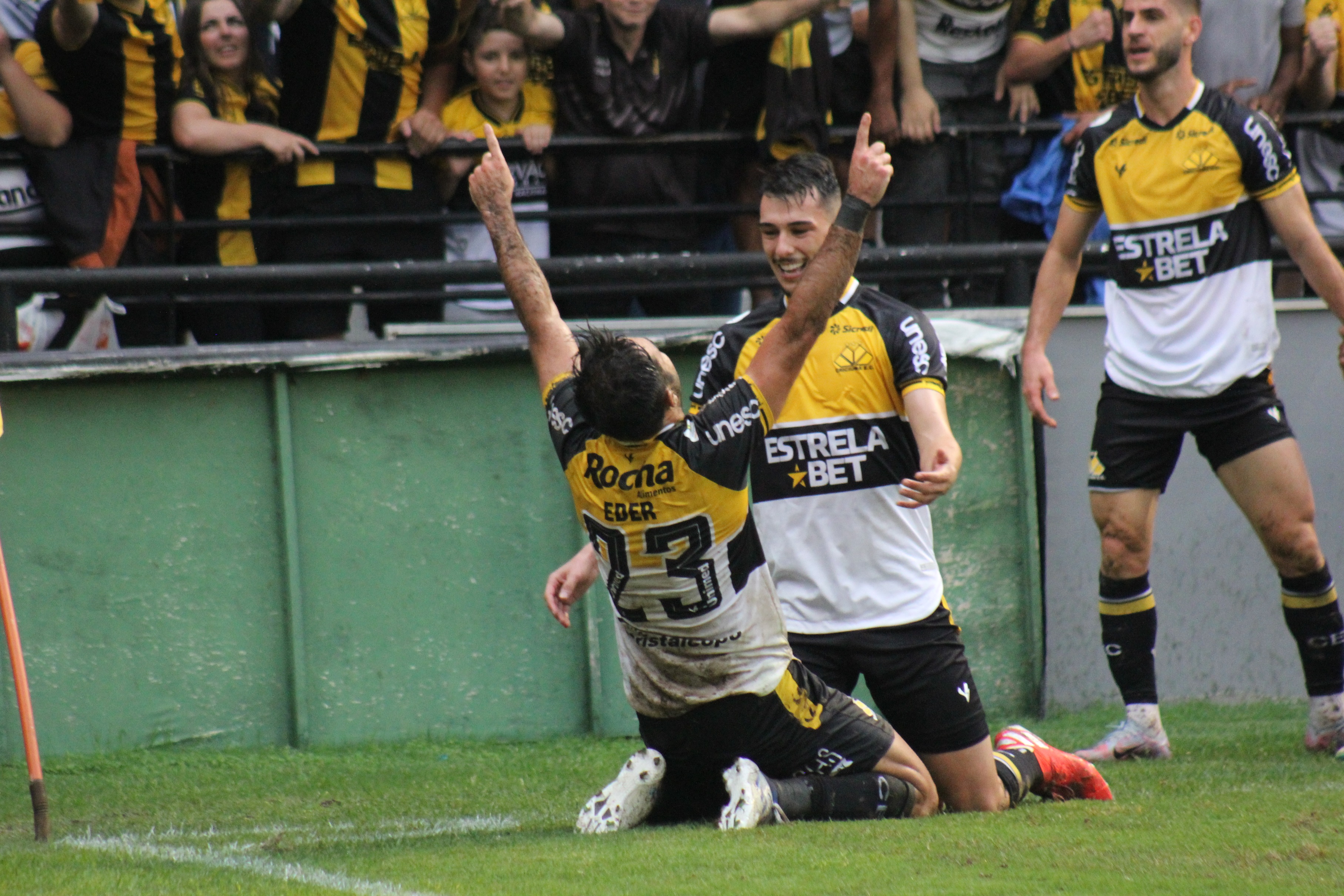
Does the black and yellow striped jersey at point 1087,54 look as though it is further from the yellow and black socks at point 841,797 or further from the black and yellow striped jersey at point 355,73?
the yellow and black socks at point 841,797

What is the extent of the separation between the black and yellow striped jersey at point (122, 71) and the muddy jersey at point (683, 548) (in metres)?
4.05

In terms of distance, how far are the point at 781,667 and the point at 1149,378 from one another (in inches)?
92.7

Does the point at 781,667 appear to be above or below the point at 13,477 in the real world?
below

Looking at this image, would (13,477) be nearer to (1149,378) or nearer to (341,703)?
(341,703)

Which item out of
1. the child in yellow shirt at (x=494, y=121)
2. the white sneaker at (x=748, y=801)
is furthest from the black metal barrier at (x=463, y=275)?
the white sneaker at (x=748, y=801)

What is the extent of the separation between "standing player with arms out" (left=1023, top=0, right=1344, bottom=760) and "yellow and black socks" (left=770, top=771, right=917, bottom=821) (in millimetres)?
1624

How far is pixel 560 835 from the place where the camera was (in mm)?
4422

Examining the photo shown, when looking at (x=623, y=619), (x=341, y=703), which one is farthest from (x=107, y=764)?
(x=623, y=619)

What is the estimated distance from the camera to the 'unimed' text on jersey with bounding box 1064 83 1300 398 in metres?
5.82

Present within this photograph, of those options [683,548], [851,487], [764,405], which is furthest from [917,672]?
[764,405]

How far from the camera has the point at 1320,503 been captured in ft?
25.0

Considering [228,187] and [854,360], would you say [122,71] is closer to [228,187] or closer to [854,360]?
[228,187]

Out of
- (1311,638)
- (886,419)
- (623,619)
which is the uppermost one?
(886,419)

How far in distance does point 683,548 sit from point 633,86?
13.9ft
